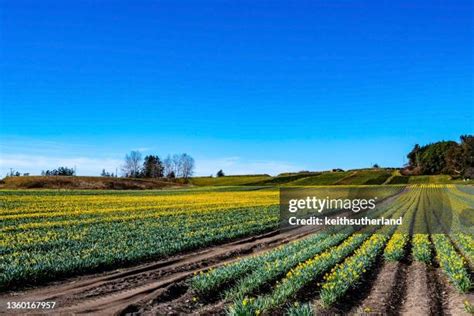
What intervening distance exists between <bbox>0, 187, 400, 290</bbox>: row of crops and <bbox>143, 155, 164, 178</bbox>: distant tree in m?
2.60

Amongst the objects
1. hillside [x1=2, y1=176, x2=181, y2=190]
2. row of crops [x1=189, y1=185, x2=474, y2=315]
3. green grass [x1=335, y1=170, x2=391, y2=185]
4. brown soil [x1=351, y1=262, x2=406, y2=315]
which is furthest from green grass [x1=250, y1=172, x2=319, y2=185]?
brown soil [x1=351, y1=262, x2=406, y2=315]

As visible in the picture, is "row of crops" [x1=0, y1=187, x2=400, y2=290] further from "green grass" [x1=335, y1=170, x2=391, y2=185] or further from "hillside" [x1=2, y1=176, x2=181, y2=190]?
"green grass" [x1=335, y1=170, x2=391, y2=185]

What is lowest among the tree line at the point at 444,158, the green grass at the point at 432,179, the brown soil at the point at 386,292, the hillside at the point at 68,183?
the brown soil at the point at 386,292

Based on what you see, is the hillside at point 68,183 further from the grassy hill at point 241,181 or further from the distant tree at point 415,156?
the distant tree at point 415,156

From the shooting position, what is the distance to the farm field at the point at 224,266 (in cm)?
851

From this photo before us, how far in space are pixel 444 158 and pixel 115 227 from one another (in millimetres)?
14128

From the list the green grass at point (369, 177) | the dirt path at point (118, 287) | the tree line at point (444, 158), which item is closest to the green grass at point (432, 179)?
the tree line at point (444, 158)

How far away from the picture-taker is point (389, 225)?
2250 centimetres

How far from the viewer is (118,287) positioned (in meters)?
9.66

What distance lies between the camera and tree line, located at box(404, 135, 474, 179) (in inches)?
542

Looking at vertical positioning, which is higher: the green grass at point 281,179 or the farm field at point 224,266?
the green grass at point 281,179

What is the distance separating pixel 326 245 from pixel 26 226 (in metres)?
13.9

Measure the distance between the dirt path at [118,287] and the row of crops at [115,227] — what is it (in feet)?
1.96

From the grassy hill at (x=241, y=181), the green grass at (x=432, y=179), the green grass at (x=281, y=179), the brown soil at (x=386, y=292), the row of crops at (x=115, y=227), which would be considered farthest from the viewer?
the green grass at (x=281, y=179)
